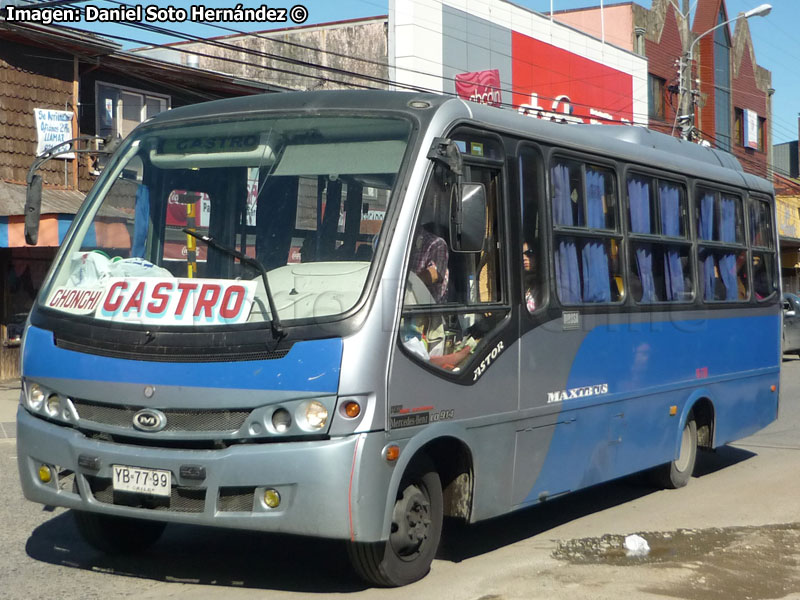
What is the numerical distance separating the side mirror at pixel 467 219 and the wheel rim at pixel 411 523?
4.41ft

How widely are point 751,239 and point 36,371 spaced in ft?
24.3

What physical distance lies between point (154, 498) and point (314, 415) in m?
0.98

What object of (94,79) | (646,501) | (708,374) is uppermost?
(94,79)

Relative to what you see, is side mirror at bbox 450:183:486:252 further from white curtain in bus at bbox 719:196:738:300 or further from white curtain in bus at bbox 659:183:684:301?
white curtain in bus at bbox 719:196:738:300

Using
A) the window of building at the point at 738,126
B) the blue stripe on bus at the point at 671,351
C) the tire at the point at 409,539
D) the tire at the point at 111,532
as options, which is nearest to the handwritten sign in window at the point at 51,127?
the blue stripe on bus at the point at 671,351

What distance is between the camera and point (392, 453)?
566 centimetres

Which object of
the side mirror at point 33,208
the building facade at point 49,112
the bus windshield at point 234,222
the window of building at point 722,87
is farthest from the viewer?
the window of building at point 722,87

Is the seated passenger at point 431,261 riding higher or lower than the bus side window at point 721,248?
lower

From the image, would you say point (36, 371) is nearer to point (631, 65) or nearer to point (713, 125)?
point (631, 65)

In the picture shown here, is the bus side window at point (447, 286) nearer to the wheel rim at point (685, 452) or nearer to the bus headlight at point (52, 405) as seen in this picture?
the bus headlight at point (52, 405)

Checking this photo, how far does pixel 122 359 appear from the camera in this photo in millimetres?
5871

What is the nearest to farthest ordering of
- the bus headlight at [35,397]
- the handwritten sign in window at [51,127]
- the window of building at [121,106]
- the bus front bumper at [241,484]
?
the bus front bumper at [241,484] → the bus headlight at [35,397] → the handwritten sign in window at [51,127] → the window of building at [121,106]

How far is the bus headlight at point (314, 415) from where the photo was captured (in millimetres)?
5492

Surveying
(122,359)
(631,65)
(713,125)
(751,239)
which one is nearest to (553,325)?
(122,359)
